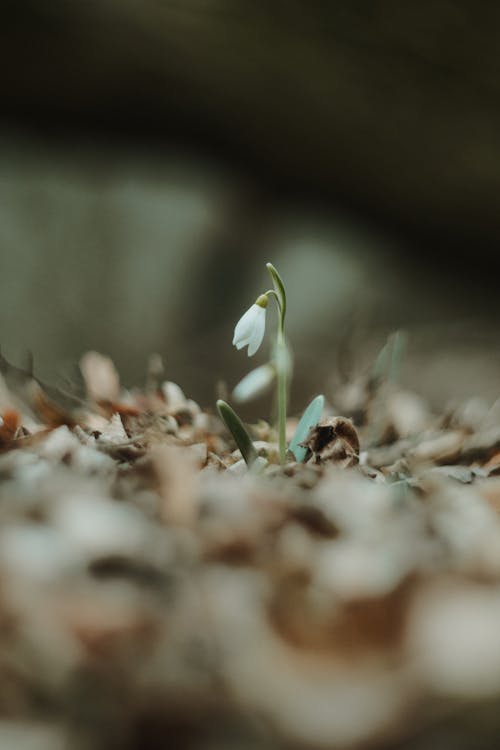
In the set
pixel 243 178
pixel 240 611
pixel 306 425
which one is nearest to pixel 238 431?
pixel 306 425

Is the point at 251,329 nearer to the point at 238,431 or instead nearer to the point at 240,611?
the point at 238,431

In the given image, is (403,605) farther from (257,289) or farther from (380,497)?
(257,289)

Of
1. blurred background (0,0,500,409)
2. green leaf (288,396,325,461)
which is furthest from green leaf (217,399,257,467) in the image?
blurred background (0,0,500,409)

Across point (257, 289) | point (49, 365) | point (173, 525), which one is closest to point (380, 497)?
point (173, 525)

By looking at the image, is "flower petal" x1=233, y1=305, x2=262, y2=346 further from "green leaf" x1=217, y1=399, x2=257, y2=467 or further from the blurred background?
the blurred background

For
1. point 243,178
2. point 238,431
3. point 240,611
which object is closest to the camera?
point 240,611

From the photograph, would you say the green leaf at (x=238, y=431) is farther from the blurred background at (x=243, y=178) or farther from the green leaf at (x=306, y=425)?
the blurred background at (x=243, y=178)
